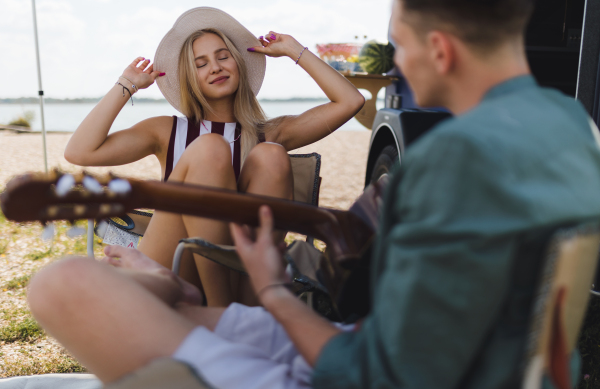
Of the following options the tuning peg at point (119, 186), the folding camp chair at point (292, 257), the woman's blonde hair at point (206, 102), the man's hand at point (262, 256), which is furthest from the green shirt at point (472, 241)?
the woman's blonde hair at point (206, 102)

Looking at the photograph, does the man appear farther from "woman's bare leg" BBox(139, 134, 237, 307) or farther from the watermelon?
the watermelon

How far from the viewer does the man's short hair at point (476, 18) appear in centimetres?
70

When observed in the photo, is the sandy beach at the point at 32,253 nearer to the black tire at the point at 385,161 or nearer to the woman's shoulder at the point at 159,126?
the woman's shoulder at the point at 159,126

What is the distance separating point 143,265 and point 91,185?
Result: 364mm

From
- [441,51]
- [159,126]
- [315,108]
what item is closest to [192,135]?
[159,126]

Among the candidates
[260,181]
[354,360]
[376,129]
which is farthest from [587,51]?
[354,360]

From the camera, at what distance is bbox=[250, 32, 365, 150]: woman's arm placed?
7.23 ft

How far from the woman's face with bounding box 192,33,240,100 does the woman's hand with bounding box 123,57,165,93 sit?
212mm

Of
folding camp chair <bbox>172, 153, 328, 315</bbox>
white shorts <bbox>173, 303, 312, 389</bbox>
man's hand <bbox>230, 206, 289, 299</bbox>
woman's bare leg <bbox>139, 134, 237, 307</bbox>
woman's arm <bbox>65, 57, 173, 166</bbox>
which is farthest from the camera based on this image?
woman's arm <bbox>65, 57, 173, 166</bbox>

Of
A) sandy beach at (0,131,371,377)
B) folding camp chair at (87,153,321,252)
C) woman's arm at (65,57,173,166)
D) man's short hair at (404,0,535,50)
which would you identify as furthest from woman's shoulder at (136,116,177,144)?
man's short hair at (404,0,535,50)

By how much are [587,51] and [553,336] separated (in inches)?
72.4

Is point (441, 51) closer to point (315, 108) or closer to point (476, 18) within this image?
point (476, 18)

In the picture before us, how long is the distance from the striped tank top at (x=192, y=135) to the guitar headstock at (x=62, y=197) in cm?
118

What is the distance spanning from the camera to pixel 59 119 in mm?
18062
